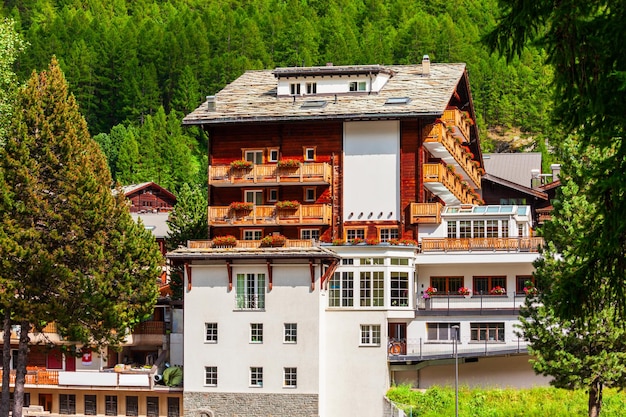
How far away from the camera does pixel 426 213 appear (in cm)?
5722

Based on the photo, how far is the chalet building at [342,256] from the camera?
2073 inches

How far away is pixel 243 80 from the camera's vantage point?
66750mm

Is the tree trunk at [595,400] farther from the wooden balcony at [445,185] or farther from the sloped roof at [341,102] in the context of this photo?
the sloped roof at [341,102]

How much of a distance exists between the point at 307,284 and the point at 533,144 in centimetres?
9269

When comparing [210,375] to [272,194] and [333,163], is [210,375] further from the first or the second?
[333,163]

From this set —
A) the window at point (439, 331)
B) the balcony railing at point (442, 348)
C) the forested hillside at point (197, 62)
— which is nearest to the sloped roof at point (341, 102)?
the window at point (439, 331)

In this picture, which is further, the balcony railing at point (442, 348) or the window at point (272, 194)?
the window at point (272, 194)

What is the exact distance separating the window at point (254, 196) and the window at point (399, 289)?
8427mm

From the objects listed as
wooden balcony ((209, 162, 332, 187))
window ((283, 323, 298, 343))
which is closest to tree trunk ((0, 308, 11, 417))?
wooden balcony ((209, 162, 332, 187))

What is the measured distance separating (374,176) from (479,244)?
5.98 metres

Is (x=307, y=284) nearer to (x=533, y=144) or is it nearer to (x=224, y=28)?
(x=533, y=144)

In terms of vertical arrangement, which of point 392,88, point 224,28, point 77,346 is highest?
point 224,28

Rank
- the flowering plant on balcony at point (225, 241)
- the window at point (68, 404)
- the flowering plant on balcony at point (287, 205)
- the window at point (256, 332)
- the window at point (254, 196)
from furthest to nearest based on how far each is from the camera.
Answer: the window at point (254, 196)
the flowering plant on balcony at point (287, 205)
the window at point (68, 404)
the flowering plant on balcony at point (225, 241)
the window at point (256, 332)

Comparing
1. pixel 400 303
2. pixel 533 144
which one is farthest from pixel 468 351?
pixel 533 144
